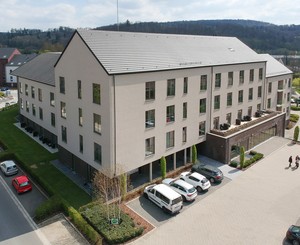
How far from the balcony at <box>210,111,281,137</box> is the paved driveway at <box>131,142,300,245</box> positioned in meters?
5.69

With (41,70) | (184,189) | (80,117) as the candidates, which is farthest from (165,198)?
(41,70)

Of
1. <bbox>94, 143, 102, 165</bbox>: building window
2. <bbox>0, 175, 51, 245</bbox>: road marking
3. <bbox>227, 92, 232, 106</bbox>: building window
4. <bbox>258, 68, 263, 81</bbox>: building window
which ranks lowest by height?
<bbox>0, 175, 51, 245</bbox>: road marking

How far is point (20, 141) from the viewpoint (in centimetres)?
4388

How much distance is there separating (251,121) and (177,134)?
1426 centimetres

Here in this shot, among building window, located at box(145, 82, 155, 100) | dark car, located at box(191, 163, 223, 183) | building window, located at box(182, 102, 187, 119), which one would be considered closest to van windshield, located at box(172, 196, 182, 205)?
dark car, located at box(191, 163, 223, 183)

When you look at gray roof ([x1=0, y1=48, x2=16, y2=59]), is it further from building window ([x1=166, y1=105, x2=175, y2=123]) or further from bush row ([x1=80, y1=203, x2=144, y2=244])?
bush row ([x1=80, y1=203, x2=144, y2=244])

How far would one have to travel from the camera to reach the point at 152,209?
26672 mm

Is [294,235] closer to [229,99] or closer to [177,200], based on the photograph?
[177,200]

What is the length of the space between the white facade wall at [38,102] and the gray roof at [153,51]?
14.3 meters

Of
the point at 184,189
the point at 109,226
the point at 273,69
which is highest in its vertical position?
the point at 273,69

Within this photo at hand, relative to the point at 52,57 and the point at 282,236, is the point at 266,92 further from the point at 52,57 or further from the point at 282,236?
the point at 52,57

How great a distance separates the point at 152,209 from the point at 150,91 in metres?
11.0

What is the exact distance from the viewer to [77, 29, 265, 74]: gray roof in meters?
27.3

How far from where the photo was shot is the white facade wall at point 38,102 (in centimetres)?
4159
